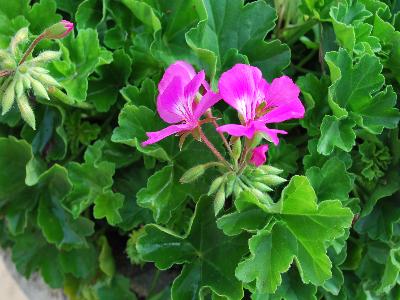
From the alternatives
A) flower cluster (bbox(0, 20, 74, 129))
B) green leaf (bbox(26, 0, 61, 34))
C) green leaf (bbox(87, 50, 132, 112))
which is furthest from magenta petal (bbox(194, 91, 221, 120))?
green leaf (bbox(26, 0, 61, 34))

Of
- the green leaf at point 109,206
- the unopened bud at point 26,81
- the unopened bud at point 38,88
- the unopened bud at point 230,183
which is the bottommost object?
the green leaf at point 109,206

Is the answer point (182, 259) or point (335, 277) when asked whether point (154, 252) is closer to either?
point (182, 259)

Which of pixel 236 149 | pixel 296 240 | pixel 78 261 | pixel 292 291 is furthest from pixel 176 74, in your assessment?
pixel 78 261

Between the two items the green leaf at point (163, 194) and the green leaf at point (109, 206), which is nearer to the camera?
the green leaf at point (163, 194)

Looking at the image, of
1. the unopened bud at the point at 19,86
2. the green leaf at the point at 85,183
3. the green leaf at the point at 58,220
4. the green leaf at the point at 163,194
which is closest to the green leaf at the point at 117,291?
the green leaf at the point at 58,220

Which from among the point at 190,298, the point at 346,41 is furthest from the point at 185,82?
the point at 190,298

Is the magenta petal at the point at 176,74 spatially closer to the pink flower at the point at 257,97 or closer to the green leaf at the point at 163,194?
the pink flower at the point at 257,97

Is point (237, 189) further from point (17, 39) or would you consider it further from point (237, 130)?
point (17, 39)

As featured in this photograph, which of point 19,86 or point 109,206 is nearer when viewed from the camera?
point 19,86
